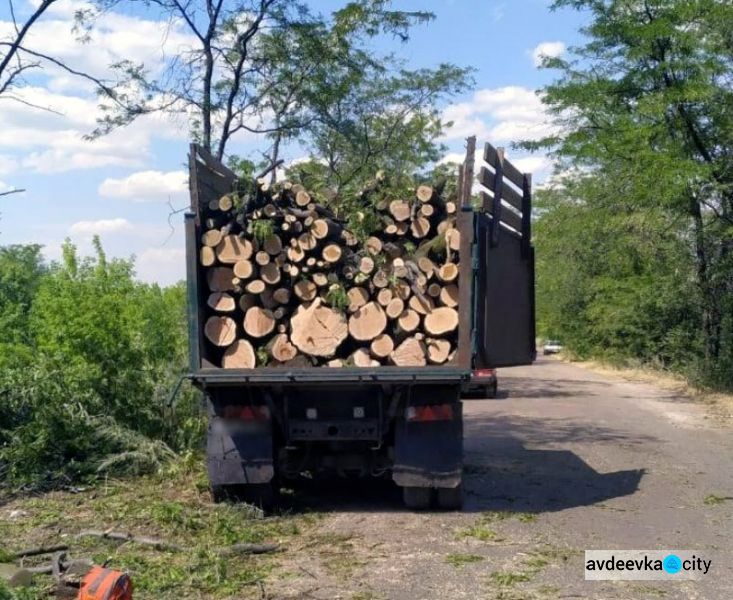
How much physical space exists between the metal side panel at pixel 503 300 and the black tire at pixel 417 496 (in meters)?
1.25

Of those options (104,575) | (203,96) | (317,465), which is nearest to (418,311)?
(317,465)

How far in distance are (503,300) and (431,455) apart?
1815 millimetres

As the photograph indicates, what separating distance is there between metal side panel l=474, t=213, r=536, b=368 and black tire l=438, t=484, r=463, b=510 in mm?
1162

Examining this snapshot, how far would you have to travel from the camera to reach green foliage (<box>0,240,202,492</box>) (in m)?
9.77

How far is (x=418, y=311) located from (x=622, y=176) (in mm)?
15630

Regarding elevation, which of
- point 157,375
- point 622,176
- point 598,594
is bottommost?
point 598,594

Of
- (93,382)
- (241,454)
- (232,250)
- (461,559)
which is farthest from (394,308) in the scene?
(93,382)

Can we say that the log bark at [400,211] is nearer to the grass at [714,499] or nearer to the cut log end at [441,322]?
the cut log end at [441,322]

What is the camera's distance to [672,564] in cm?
657

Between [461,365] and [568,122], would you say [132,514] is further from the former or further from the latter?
[568,122]

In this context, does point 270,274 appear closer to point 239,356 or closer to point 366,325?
point 239,356

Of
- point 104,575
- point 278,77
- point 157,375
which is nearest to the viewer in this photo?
point 104,575

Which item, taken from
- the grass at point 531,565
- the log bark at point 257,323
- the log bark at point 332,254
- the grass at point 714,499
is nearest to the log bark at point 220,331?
the log bark at point 257,323

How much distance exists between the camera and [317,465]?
870 centimetres
